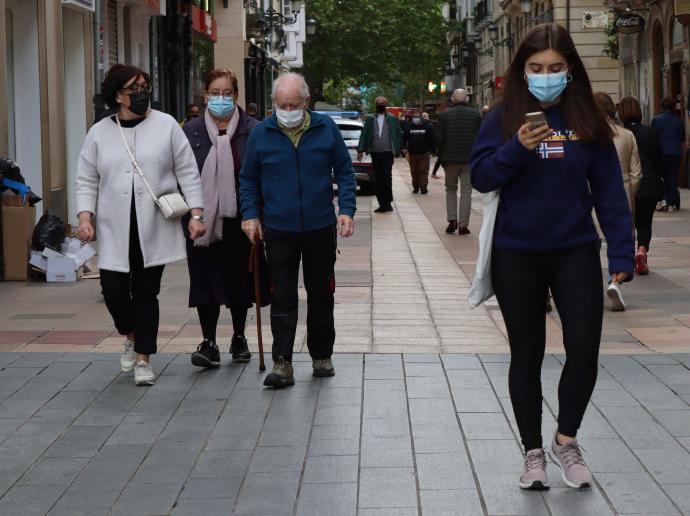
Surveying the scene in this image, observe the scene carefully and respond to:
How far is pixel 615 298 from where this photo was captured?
35.6 feet

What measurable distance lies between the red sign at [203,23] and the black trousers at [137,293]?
77.9 ft

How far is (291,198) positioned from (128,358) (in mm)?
1395

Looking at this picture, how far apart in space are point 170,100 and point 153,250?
2166 cm

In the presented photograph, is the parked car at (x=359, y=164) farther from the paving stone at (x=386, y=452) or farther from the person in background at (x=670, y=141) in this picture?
the paving stone at (x=386, y=452)

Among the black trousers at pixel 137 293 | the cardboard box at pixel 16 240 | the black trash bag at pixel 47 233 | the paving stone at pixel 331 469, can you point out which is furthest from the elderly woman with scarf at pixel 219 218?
the black trash bag at pixel 47 233

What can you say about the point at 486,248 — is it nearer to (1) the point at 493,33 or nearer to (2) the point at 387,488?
(2) the point at 387,488

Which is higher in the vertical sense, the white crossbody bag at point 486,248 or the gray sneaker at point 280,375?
the white crossbody bag at point 486,248

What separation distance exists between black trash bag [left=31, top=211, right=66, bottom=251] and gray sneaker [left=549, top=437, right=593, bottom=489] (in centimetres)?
858

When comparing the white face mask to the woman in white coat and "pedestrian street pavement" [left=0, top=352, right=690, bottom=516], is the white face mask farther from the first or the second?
"pedestrian street pavement" [left=0, top=352, right=690, bottom=516]

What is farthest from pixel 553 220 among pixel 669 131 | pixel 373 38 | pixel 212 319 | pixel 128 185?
pixel 373 38

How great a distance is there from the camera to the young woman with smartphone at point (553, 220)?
5.35 metres

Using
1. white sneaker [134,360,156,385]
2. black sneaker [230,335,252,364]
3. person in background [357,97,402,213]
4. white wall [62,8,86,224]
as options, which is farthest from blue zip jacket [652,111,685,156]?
white sneaker [134,360,156,385]

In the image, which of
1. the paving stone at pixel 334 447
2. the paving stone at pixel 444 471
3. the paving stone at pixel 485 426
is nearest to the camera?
the paving stone at pixel 444 471

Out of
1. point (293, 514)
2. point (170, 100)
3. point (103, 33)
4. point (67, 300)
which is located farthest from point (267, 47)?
point (293, 514)
